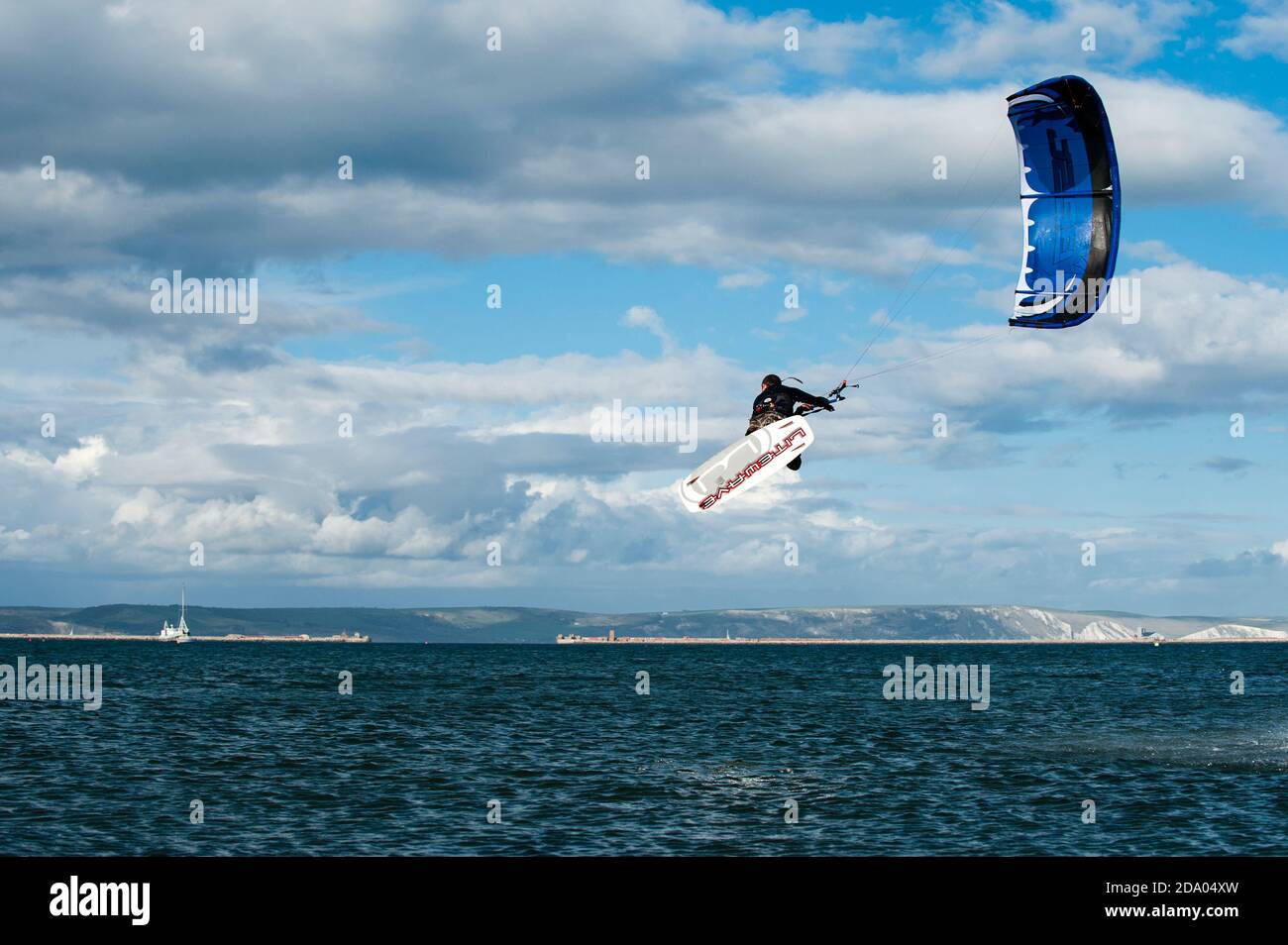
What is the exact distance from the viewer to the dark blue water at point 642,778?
26.8 m

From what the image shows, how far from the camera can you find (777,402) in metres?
24.7

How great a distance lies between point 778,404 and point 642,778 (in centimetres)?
1583

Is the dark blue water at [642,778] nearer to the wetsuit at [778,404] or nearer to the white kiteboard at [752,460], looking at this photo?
the white kiteboard at [752,460]

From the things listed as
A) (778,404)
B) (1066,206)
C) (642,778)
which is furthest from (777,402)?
(642,778)

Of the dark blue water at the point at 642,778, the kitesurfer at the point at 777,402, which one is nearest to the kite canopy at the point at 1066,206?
the kitesurfer at the point at 777,402

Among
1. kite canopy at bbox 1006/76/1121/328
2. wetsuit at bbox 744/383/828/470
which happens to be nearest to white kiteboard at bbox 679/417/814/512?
wetsuit at bbox 744/383/828/470

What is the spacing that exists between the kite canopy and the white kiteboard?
5530 mm

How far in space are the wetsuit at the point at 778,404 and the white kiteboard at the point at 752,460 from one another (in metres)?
0.15
